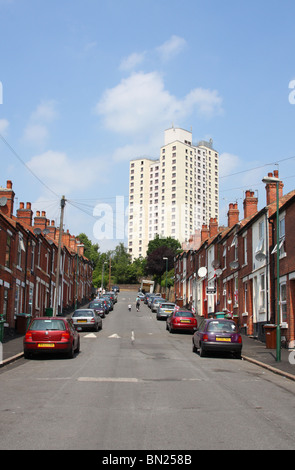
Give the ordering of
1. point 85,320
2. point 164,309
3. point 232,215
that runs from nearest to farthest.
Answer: point 85,320, point 232,215, point 164,309

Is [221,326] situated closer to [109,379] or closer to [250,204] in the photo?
[109,379]

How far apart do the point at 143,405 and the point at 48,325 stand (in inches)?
350

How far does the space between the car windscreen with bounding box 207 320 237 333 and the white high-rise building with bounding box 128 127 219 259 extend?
356ft

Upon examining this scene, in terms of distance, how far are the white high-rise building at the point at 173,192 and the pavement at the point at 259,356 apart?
341ft

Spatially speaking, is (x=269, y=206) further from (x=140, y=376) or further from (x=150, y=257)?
(x=150, y=257)

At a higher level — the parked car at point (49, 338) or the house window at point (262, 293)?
the house window at point (262, 293)

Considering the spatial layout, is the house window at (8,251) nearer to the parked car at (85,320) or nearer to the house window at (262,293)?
the parked car at (85,320)

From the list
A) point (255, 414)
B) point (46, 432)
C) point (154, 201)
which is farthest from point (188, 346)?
point (154, 201)

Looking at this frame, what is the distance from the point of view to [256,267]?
92.2 feet

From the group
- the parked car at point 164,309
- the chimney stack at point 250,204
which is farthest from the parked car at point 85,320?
the chimney stack at point 250,204

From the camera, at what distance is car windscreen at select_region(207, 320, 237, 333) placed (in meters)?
18.3

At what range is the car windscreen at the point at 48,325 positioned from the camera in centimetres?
1714

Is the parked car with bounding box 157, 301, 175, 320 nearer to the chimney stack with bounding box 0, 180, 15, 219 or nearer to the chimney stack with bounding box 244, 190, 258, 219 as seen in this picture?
the chimney stack with bounding box 244, 190, 258, 219

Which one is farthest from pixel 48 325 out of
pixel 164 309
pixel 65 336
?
pixel 164 309
